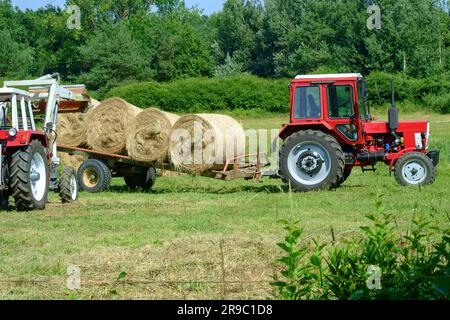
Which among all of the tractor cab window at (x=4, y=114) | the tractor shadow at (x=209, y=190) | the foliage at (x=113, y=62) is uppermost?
the foliage at (x=113, y=62)

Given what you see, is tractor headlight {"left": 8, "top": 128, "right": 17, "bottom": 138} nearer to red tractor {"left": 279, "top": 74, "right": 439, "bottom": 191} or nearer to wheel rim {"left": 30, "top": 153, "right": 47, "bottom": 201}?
wheel rim {"left": 30, "top": 153, "right": 47, "bottom": 201}

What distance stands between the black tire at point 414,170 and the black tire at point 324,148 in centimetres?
93

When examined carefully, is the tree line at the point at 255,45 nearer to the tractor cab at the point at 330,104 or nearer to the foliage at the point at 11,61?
the foliage at the point at 11,61

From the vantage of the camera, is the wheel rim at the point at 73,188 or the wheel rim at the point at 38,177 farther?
the wheel rim at the point at 73,188

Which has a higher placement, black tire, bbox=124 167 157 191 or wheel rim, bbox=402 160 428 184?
wheel rim, bbox=402 160 428 184

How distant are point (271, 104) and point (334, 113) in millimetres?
24789

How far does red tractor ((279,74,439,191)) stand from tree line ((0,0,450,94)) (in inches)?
1286

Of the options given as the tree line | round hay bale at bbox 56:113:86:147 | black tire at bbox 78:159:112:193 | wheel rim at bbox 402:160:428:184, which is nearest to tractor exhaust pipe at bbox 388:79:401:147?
wheel rim at bbox 402:160:428:184

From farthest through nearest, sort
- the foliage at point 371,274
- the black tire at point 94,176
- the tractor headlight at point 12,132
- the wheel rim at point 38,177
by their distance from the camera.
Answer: the black tire at point 94,176, the wheel rim at point 38,177, the tractor headlight at point 12,132, the foliage at point 371,274

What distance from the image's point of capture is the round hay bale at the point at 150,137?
15.1m

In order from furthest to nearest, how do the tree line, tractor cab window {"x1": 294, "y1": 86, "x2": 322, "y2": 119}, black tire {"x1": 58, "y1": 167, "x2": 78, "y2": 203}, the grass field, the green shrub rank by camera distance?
1. the tree line
2. the green shrub
3. tractor cab window {"x1": 294, "y1": 86, "x2": 322, "y2": 119}
4. black tire {"x1": 58, "y1": 167, "x2": 78, "y2": 203}
5. the grass field

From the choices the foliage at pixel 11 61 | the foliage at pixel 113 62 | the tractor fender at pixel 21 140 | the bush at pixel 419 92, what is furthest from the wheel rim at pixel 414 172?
the foliage at pixel 11 61

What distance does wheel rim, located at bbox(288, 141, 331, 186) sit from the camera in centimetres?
1420
